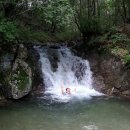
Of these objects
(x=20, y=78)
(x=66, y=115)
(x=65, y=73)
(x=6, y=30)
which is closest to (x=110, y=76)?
(x=65, y=73)

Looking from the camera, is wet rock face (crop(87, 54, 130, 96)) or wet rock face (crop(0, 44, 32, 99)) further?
wet rock face (crop(87, 54, 130, 96))

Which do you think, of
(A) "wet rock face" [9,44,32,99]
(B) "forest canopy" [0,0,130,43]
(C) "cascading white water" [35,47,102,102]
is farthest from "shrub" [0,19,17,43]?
(C) "cascading white water" [35,47,102,102]

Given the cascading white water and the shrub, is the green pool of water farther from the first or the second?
the shrub

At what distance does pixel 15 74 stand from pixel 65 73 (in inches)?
165

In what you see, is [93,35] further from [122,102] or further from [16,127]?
[16,127]

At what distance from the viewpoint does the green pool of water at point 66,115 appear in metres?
12.5

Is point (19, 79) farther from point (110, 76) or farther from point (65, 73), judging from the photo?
point (110, 76)

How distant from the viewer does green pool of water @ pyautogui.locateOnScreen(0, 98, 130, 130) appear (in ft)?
41.0

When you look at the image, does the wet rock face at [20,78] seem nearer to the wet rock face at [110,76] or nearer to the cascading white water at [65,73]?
the cascading white water at [65,73]

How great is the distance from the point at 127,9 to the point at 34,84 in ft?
38.4

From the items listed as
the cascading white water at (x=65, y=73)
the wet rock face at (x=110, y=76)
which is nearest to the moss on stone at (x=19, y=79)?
the cascading white water at (x=65, y=73)

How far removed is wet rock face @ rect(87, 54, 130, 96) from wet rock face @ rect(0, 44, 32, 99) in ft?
13.9


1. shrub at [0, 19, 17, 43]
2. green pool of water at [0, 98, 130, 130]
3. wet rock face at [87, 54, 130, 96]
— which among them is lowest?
green pool of water at [0, 98, 130, 130]

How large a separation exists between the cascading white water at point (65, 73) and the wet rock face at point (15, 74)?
160 centimetres
